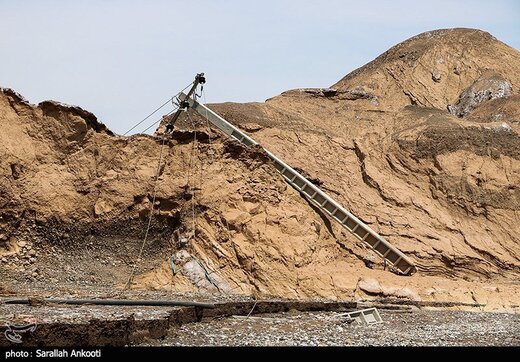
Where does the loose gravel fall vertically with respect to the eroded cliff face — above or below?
below

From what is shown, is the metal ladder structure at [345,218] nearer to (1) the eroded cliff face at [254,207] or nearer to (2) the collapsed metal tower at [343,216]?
(2) the collapsed metal tower at [343,216]

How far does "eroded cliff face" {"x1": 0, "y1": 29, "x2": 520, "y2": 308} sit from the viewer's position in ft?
69.9

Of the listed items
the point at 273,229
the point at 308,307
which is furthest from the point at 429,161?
the point at 308,307

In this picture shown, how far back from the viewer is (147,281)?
20.7m

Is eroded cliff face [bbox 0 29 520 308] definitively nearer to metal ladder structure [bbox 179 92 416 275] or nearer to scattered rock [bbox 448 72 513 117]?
metal ladder structure [bbox 179 92 416 275]

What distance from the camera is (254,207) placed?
22.5 m

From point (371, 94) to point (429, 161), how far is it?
803 cm

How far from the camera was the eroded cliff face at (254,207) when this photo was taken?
2130cm

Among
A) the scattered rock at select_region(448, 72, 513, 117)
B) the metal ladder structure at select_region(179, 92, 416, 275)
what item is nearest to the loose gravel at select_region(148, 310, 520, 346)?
the metal ladder structure at select_region(179, 92, 416, 275)

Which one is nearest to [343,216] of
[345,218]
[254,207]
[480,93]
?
[345,218]

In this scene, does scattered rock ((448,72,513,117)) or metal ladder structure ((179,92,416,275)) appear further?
scattered rock ((448,72,513,117))

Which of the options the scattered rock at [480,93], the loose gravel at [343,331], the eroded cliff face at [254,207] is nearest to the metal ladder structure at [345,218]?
the eroded cliff face at [254,207]

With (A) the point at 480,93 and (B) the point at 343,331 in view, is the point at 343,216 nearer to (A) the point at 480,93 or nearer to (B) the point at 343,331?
(B) the point at 343,331
